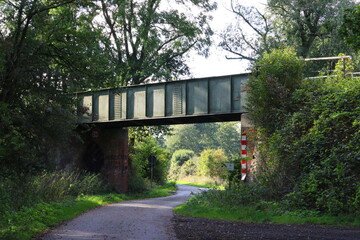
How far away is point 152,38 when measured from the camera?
32.4 m

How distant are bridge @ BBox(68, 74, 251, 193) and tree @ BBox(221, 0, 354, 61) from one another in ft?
27.8

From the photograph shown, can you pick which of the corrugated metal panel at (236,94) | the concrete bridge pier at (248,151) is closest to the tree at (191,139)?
the corrugated metal panel at (236,94)

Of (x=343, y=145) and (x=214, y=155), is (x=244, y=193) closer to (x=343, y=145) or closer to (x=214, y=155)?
(x=343, y=145)

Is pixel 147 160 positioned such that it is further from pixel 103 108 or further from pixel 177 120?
pixel 177 120

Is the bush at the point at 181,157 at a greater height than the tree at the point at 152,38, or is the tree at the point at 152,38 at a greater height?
the tree at the point at 152,38

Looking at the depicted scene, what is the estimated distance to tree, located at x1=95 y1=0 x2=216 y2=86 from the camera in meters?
32.7

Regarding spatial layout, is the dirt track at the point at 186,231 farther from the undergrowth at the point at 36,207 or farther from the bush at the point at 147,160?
the bush at the point at 147,160

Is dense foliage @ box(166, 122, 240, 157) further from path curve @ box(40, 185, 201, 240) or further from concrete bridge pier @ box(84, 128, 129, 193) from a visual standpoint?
path curve @ box(40, 185, 201, 240)

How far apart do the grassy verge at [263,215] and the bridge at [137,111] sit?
3.45 meters

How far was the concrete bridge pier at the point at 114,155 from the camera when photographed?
31.5m

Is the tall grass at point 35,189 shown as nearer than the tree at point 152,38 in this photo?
Yes

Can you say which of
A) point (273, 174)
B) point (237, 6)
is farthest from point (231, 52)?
point (273, 174)

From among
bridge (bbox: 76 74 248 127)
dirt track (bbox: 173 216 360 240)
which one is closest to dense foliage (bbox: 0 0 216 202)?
dirt track (bbox: 173 216 360 240)

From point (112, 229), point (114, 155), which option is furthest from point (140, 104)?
point (112, 229)
